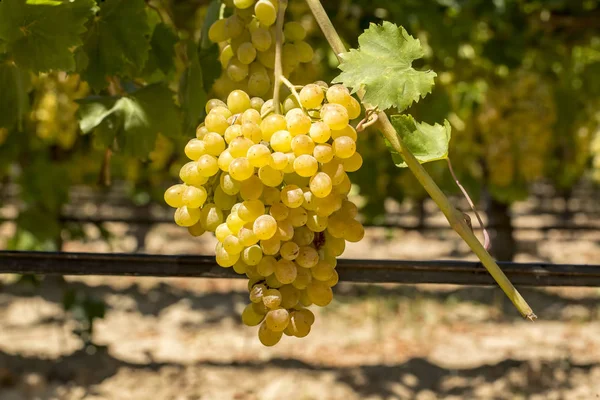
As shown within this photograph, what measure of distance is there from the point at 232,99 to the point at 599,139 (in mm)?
3852

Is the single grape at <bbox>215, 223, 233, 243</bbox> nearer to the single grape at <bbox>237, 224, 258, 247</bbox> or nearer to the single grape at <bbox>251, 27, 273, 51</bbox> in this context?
the single grape at <bbox>237, 224, 258, 247</bbox>

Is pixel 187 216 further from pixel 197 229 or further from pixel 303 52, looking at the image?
pixel 303 52

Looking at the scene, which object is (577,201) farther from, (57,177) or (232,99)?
→ (232,99)

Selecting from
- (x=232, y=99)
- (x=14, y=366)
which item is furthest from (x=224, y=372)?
(x=232, y=99)

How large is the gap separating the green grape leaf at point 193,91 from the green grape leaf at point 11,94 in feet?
0.95

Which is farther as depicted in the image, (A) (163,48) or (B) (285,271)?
(A) (163,48)

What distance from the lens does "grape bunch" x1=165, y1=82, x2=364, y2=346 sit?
767mm

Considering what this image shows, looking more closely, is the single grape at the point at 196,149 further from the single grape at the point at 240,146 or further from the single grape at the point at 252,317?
the single grape at the point at 252,317

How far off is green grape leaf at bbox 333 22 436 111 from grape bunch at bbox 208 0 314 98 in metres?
0.14

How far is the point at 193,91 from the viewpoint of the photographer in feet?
3.74

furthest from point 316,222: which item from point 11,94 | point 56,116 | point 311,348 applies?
point 56,116

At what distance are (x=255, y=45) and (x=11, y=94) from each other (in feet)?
1.78

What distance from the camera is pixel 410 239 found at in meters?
7.42

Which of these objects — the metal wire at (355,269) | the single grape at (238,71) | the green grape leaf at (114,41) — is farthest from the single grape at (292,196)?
the green grape leaf at (114,41)
